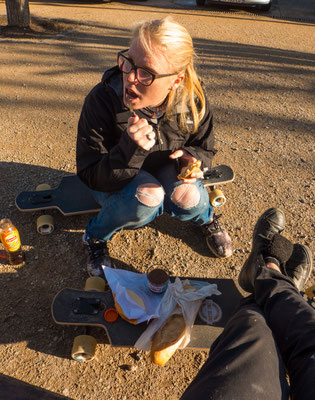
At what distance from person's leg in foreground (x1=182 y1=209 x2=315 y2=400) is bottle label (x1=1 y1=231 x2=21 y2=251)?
1460mm

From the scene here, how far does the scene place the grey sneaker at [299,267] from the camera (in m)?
2.31

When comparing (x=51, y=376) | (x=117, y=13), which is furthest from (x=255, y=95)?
(x=117, y=13)

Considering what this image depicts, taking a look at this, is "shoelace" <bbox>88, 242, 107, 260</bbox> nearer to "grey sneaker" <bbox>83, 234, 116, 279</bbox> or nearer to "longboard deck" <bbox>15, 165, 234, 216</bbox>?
"grey sneaker" <bbox>83, 234, 116, 279</bbox>

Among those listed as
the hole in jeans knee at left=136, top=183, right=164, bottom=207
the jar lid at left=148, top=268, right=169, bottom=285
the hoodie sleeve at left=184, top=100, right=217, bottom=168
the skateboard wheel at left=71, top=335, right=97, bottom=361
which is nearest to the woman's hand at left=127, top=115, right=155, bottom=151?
the hole in jeans knee at left=136, top=183, right=164, bottom=207

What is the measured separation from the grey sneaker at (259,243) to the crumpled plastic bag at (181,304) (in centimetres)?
20

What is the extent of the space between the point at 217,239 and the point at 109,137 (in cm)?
116

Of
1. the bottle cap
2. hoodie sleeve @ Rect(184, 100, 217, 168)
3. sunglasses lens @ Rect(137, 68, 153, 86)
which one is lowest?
the bottle cap

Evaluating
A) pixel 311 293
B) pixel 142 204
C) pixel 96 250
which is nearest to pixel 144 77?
pixel 142 204

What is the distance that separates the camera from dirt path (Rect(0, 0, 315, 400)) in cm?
201

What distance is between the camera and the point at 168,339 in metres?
1.94

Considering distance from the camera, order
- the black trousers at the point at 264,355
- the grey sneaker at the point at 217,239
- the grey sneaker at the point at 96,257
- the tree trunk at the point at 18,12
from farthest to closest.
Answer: the tree trunk at the point at 18,12 → the grey sneaker at the point at 217,239 → the grey sneaker at the point at 96,257 → the black trousers at the point at 264,355

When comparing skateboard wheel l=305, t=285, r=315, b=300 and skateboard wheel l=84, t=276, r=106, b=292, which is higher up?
skateboard wheel l=305, t=285, r=315, b=300

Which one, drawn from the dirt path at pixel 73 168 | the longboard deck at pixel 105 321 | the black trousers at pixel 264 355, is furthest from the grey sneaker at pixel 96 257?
the black trousers at pixel 264 355

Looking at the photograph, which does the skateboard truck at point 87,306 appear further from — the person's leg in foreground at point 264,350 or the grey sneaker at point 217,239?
the grey sneaker at point 217,239
